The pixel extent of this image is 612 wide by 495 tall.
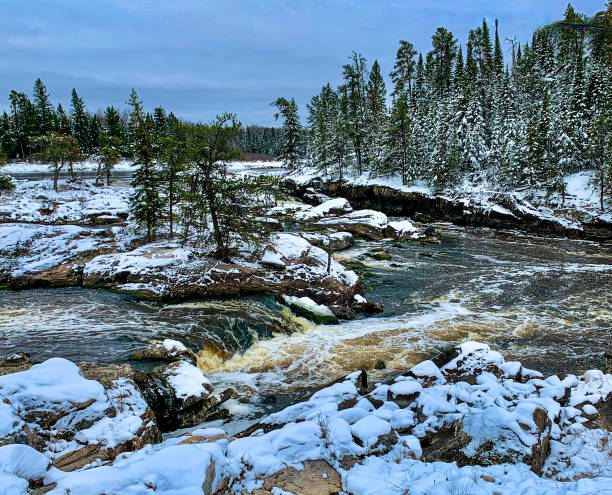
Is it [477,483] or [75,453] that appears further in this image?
[75,453]

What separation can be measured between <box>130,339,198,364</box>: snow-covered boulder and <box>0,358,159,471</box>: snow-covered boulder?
387 cm

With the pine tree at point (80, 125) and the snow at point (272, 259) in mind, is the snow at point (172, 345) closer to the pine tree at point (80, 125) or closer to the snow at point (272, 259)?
the snow at point (272, 259)

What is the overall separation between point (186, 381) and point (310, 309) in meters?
7.01

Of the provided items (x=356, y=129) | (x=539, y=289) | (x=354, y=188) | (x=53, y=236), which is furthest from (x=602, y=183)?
(x=53, y=236)

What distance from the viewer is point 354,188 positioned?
157ft

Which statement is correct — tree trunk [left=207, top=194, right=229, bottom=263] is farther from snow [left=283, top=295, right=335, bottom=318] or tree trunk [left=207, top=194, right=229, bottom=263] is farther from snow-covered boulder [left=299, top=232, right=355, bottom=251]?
snow-covered boulder [left=299, top=232, right=355, bottom=251]

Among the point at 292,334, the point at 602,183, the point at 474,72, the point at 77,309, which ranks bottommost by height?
the point at 292,334

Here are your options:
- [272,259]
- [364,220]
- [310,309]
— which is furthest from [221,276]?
[364,220]

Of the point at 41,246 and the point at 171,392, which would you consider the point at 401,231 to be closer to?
the point at 41,246

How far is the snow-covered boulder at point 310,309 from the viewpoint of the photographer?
46.7 ft

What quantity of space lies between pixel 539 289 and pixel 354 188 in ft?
106

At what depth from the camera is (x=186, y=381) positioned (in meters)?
8.17

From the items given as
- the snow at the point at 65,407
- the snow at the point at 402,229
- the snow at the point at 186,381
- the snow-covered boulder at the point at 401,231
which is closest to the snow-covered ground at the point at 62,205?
the snow-covered boulder at the point at 401,231

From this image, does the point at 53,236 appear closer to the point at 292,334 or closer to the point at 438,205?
the point at 292,334
